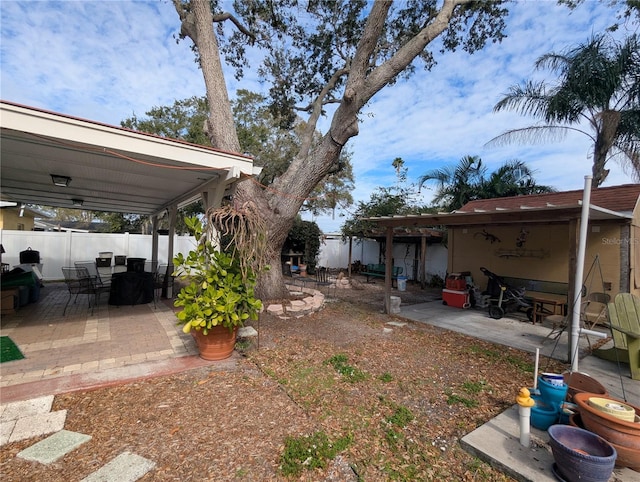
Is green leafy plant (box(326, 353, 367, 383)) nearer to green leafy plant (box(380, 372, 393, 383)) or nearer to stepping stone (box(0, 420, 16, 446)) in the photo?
green leafy plant (box(380, 372, 393, 383))

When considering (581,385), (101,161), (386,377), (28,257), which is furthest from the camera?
(28,257)

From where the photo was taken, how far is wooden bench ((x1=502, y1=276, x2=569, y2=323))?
22.5 ft

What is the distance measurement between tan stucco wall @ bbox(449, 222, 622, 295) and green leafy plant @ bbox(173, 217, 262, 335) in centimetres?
711

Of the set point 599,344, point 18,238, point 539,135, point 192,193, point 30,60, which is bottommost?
point 599,344

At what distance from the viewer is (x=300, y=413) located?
286cm

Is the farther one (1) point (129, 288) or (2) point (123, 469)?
(1) point (129, 288)

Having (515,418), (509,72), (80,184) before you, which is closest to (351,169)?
(509,72)

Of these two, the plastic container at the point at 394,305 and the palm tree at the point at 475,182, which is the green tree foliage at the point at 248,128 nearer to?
the palm tree at the point at 475,182

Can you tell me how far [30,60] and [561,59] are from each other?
555 inches

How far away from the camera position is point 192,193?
20.8 ft

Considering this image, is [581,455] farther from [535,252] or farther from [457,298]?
[535,252]

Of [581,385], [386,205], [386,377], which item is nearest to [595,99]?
[386,205]

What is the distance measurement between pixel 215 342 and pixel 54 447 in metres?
1.80

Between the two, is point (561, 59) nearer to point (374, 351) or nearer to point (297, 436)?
point (374, 351)
